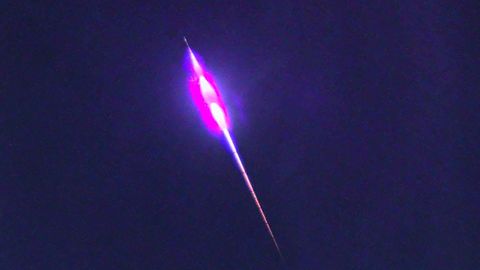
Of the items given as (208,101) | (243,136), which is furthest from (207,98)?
(243,136)

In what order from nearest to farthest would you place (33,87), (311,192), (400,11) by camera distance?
(400,11) < (33,87) < (311,192)

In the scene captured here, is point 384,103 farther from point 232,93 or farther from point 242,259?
point 242,259

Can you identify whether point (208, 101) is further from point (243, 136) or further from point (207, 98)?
point (243, 136)

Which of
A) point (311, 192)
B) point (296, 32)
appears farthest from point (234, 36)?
point (311, 192)
